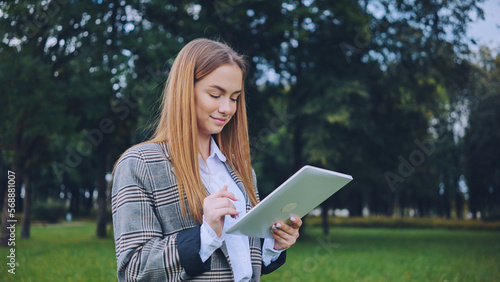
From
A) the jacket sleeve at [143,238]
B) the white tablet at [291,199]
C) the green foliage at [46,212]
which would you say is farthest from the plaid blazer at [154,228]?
the green foliage at [46,212]

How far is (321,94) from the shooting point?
13250 mm

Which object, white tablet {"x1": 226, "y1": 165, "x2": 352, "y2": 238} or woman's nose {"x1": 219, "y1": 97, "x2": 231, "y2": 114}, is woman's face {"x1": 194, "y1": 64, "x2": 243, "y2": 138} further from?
white tablet {"x1": 226, "y1": 165, "x2": 352, "y2": 238}

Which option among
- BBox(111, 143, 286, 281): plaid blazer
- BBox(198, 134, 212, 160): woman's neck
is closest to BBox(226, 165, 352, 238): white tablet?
BBox(111, 143, 286, 281): plaid blazer

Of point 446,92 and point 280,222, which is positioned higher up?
point 446,92

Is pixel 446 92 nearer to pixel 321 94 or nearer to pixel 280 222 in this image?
pixel 321 94

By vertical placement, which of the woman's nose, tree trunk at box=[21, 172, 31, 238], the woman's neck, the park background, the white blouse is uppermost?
the park background

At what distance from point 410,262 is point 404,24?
6.92 m

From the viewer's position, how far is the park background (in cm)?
972

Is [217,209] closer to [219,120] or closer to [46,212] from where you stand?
[219,120]

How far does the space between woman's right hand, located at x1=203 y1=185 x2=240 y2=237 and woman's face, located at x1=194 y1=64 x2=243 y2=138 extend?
0.39 meters

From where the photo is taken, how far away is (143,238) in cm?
158

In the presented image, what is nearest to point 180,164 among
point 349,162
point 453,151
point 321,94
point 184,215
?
point 184,215

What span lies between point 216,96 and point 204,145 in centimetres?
24

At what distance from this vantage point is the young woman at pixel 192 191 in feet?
5.09
